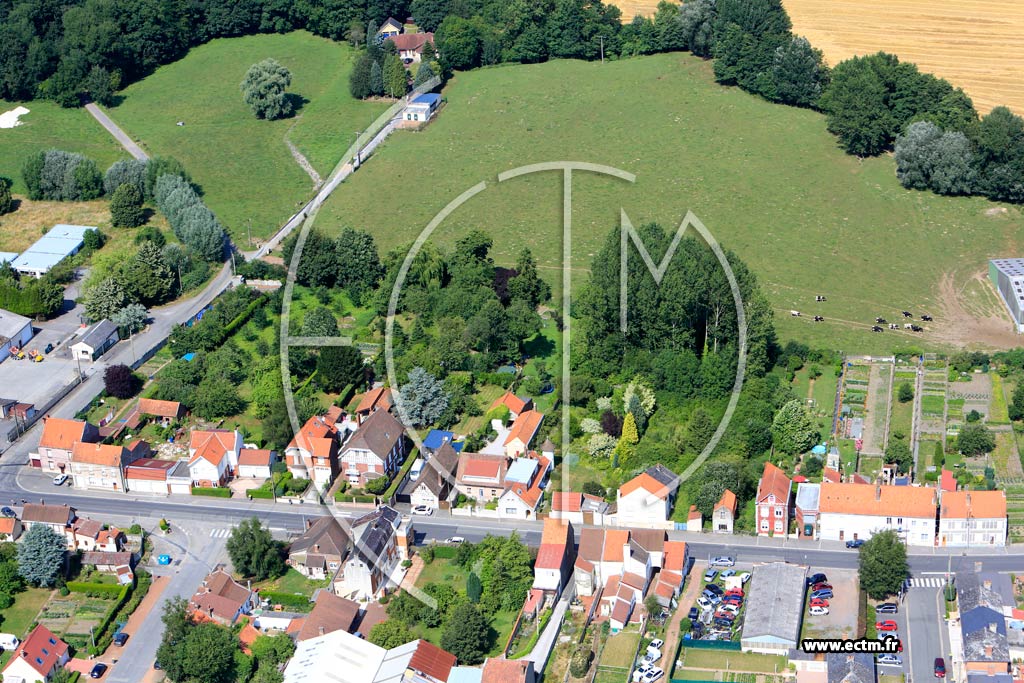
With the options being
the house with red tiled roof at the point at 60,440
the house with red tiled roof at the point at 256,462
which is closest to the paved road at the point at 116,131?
the house with red tiled roof at the point at 60,440

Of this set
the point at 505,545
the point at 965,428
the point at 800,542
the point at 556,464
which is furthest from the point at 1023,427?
the point at 505,545

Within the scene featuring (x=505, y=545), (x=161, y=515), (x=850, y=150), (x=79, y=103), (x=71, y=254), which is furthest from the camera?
(x=79, y=103)

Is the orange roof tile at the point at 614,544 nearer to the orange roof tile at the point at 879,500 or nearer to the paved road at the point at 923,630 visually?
the orange roof tile at the point at 879,500

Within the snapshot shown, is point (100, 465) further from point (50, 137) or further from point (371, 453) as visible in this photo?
point (50, 137)

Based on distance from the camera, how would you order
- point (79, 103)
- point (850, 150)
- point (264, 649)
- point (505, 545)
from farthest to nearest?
point (79, 103)
point (850, 150)
point (505, 545)
point (264, 649)

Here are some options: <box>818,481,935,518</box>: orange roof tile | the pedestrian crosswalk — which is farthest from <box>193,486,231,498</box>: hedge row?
the pedestrian crosswalk

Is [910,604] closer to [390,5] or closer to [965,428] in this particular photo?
[965,428]
